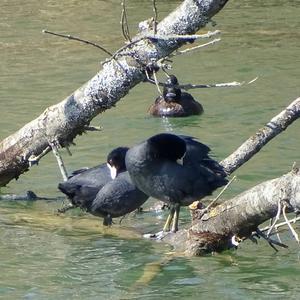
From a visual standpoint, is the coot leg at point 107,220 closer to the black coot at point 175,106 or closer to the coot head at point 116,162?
the coot head at point 116,162

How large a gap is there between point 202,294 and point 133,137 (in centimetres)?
546

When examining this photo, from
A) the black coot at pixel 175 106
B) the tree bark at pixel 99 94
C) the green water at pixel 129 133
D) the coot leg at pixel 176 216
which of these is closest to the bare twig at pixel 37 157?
the tree bark at pixel 99 94

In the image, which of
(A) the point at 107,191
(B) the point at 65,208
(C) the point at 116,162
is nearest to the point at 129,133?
(B) the point at 65,208

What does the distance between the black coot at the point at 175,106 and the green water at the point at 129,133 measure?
0.12 m

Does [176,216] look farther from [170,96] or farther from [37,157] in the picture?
[170,96]

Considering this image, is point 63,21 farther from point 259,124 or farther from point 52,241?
point 52,241

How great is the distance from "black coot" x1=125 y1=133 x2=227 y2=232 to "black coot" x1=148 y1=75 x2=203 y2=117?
5.55 metres

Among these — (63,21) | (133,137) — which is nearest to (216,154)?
(133,137)

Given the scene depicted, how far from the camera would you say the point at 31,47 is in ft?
59.9

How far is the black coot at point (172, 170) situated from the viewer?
7.63m

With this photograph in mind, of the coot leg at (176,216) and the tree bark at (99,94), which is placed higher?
the tree bark at (99,94)

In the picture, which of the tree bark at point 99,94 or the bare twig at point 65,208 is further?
the bare twig at point 65,208

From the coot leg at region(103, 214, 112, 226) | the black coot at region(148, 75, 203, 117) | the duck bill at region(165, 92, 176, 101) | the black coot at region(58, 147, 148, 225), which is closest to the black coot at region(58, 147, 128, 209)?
the black coot at region(58, 147, 148, 225)

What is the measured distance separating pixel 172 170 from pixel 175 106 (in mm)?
5920
